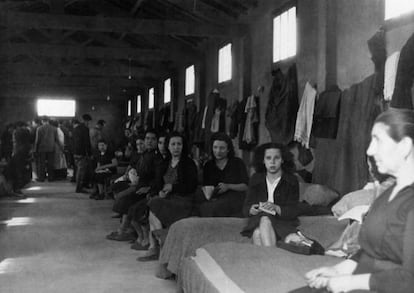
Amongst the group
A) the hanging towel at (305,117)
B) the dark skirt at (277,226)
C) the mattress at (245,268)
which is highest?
the hanging towel at (305,117)

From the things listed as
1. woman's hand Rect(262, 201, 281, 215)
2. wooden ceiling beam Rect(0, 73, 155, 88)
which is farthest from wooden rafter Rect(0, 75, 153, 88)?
woman's hand Rect(262, 201, 281, 215)

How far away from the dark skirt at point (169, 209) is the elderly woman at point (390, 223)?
284cm

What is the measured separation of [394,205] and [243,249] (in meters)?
1.41

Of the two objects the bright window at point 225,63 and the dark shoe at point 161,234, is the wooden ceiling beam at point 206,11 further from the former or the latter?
the dark shoe at point 161,234

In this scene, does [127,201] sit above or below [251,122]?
below

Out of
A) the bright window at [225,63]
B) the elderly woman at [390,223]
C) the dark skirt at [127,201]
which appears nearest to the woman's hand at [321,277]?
the elderly woman at [390,223]

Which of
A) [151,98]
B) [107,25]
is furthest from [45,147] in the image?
[151,98]

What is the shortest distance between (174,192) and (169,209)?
30 centimetres

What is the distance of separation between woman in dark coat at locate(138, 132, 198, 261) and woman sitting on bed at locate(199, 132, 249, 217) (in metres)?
0.16

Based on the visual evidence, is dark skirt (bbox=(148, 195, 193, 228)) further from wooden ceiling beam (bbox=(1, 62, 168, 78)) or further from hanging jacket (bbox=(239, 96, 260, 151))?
wooden ceiling beam (bbox=(1, 62, 168, 78))

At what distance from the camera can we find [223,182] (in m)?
4.75

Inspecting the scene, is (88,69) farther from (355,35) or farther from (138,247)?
(355,35)

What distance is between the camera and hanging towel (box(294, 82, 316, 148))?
5.41 m

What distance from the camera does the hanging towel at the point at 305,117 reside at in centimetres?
541
